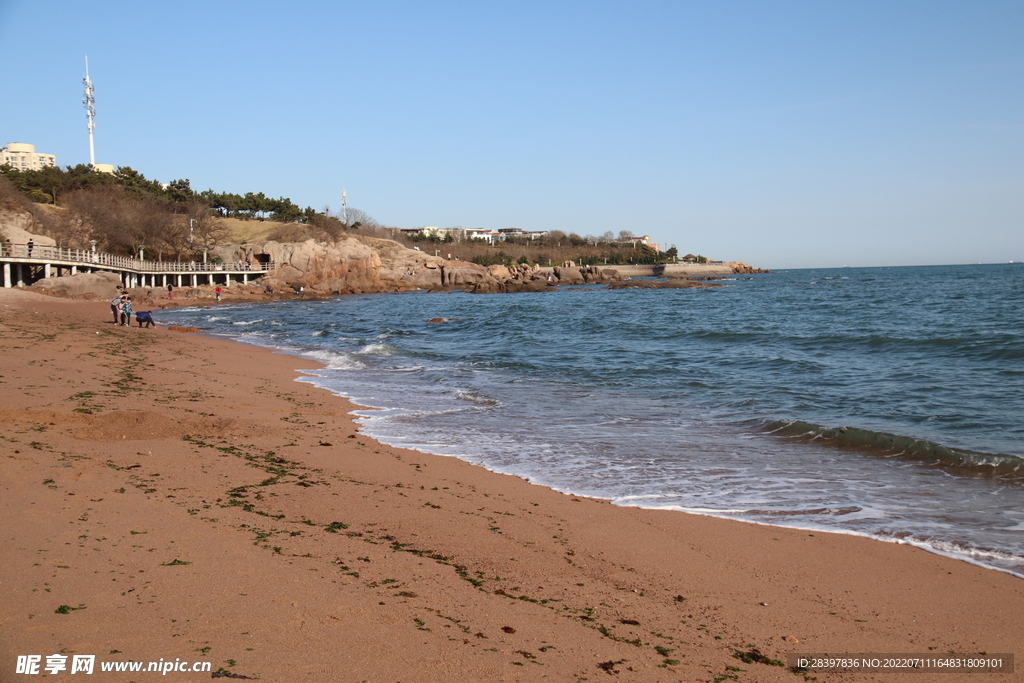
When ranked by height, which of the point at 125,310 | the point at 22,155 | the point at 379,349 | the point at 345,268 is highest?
the point at 22,155

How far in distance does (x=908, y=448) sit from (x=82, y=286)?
4765cm

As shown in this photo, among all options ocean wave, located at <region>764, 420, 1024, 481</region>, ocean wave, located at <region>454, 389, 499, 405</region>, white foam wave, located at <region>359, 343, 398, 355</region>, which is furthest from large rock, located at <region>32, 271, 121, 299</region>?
ocean wave, located at <region>764, 420, 1024, 481</region>

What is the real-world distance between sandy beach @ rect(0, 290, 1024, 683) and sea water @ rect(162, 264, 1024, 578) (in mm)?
1035

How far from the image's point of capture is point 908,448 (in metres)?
10.0

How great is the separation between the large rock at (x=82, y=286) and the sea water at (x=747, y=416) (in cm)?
2171

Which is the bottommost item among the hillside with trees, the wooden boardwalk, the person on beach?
the person on beach

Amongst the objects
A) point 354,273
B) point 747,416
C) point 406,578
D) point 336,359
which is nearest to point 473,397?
point 747,416

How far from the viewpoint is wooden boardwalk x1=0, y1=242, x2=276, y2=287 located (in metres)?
43.5

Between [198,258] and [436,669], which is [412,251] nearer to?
[198,258]

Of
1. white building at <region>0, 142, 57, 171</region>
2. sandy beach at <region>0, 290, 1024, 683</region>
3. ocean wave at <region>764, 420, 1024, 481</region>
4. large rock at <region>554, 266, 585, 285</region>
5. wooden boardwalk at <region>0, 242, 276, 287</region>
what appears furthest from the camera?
white building at <region>0, 142, 57, 171</region>

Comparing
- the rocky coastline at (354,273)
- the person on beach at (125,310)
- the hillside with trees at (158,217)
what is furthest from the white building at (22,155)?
the person on beach at (125,310)

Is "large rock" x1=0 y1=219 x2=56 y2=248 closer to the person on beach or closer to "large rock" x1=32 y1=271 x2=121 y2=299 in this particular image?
"large rock" x1=32 y1=271 x2=121 y2=299

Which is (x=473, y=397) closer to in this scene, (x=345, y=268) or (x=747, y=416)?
(x=747, y=416)

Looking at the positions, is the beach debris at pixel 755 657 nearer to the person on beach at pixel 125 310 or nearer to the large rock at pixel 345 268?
the person on beach at pixel 125 310
